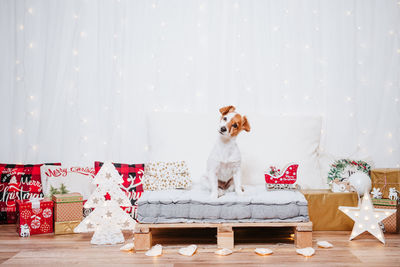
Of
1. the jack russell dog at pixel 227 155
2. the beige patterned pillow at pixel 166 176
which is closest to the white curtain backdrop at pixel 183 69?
the beige patterned pillow at pixel 166 176

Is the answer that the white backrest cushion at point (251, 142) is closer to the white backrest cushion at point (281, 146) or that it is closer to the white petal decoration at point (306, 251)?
the white backrest cushion at point (281, 146)

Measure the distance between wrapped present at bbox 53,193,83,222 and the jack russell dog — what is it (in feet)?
3.21

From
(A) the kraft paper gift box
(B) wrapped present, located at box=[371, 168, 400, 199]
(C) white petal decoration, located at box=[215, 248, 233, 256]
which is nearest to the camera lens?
(C) white petal decoration, located at box=[215, 248, 233, 256]

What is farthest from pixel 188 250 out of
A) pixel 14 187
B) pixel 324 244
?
pixel 14 187

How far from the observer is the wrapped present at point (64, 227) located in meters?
2.38

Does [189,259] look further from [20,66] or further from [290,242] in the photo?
[20,66]

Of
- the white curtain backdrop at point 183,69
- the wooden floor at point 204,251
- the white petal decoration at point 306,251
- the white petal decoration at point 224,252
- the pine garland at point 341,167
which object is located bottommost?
the wooden floor at point 204,251

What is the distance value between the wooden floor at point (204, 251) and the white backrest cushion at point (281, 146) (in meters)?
0.45

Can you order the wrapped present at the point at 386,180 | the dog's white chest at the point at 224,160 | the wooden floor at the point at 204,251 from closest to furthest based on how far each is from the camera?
the wooden floor at the point at 204,251, the dog's white chest at the point at 224,160, the wrapped present at the point at 386,180

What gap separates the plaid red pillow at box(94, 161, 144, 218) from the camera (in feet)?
8.54

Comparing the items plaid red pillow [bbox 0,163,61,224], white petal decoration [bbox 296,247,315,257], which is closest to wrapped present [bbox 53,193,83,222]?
plaid red pillow [bbox 0,163,61,224]

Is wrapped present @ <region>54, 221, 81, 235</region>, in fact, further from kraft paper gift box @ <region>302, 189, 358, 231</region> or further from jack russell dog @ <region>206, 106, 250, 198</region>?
kraft paper gift box @ <region>302, 189, 358, 231</region>

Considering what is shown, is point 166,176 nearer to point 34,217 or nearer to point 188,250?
point 188,250

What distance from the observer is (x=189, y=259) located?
188cm
